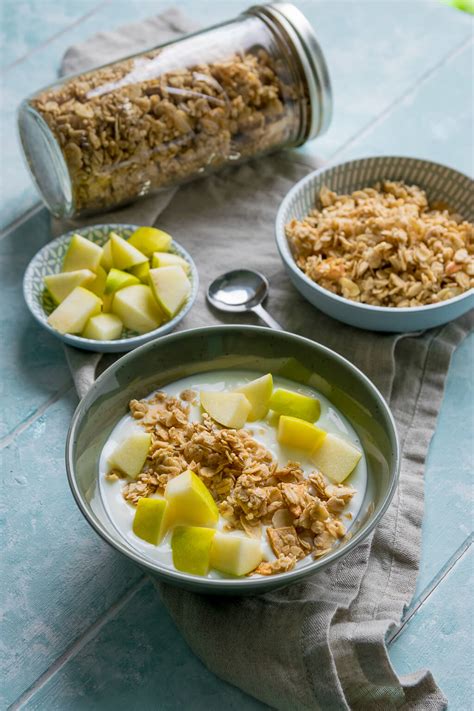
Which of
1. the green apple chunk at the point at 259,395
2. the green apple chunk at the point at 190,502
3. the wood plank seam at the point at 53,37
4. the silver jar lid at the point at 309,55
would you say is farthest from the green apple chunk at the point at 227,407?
the wood plank seam at the point at 53,37

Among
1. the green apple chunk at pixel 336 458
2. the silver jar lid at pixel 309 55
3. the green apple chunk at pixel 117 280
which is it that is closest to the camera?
the green apple chunk at pixel 336 458

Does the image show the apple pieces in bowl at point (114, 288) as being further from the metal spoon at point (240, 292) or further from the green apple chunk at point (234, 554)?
the green apple chunk at point (234, 554)

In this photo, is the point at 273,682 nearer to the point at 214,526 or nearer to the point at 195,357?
the point at 214,526

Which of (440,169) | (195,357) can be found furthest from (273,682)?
(440,169)

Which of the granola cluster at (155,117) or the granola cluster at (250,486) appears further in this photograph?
the granola cluster at (155,117)

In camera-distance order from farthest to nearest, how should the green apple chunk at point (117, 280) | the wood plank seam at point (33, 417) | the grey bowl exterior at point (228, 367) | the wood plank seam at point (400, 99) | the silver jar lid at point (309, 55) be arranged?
the wood plank seam at point (400, 99) → the silver jar lid at point (309, 55) → the green apple chunk at point (117, 280) → the wood plank seam at point (33, 417) → the grey bowl exterior at point (228, 367)

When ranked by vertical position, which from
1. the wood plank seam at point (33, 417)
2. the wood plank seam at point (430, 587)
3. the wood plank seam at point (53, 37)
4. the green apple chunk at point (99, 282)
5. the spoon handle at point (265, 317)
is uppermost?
the wood plank seam at point (53, 37)
